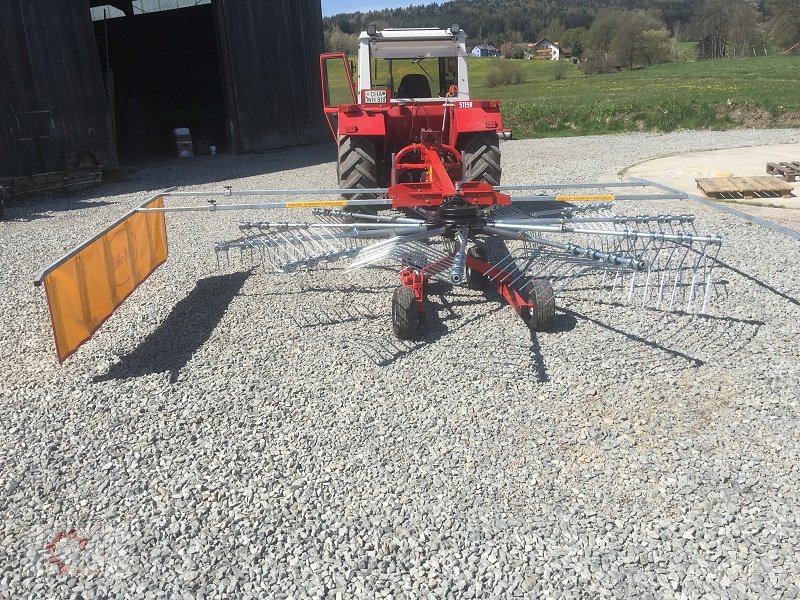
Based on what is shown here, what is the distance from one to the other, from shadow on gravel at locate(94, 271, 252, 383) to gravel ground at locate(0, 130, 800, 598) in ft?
0.08

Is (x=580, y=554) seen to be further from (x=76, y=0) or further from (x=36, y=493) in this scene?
(x=76, y=0)

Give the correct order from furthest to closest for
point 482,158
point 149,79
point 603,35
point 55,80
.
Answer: point 603,35 < point 149,79 < point 55,80 < point 482,158

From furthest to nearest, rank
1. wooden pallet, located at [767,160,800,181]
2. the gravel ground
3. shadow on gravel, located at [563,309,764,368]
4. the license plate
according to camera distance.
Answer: wooden pallet, located at [767,160,800,181]
the license plate
shadow on gravel, located at [563,309,764,368]
the gravel ground

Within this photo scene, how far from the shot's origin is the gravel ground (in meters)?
2.35

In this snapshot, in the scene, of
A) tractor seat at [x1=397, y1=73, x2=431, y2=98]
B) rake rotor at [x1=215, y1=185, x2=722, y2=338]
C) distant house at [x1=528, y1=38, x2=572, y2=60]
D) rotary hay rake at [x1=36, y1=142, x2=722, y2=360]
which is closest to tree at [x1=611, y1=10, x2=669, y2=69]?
distant house at [x1=528, y1=38, x2=572, y2=60]

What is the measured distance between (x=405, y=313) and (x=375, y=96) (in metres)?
3.68

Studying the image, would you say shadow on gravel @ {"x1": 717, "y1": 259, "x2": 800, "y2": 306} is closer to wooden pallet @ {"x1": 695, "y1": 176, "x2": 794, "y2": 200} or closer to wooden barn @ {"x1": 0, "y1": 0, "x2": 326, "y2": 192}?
wooden pallet @ {"x1": 695, "y1": 176, "x2": 794, "y2": 200}

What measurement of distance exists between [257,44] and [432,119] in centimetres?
878

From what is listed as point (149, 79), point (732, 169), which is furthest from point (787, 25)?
point (149, 79)

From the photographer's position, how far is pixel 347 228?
15.4 feet

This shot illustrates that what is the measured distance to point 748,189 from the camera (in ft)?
26.7

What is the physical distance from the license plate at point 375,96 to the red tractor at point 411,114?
10 mm

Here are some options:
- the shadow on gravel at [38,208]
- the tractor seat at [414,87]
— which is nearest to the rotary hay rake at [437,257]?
the tractor seat at [414,87]

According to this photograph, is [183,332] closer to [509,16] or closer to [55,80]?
[55,80]
